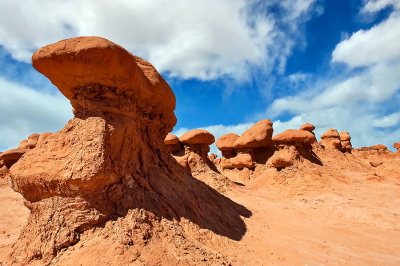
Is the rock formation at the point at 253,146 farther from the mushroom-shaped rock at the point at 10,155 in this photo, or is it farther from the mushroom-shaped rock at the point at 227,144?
the mushroom-shaped rock at the point at 10,155

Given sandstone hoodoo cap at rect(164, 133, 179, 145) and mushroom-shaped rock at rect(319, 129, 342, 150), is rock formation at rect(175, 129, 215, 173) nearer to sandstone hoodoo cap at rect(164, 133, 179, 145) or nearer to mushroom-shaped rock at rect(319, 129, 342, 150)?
sandstone hoodoo cap at rect(164, 133, 179, 145)

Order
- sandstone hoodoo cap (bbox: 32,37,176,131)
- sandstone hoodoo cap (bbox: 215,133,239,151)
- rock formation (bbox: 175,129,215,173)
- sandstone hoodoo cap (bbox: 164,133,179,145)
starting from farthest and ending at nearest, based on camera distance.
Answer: sandstone hoodoo cap (bbox: 215,133,239,151)
sandstone hoodoo cap (bbox: 164,133,179,145)
rock formation (bbox: 175,129,215,173)
sandstone hoodoo cap (bbox: 32,37,176,131)

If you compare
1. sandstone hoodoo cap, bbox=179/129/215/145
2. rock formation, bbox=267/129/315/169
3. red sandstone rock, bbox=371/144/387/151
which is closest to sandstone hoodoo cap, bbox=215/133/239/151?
sandstone hoodoo cap, bbox=179/129/215/145

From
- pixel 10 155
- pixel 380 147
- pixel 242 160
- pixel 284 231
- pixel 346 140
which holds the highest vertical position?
pixel 380 147

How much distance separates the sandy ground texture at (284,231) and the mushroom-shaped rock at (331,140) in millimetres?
6676

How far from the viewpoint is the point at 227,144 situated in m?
15.1

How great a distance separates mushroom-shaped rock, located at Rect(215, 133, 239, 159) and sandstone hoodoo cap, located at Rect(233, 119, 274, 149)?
2.77 ft

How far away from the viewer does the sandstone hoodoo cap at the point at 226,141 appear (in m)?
15.1

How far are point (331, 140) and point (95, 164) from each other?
20.7 meters

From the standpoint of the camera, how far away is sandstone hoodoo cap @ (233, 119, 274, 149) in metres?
13.5

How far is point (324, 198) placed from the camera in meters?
9.27

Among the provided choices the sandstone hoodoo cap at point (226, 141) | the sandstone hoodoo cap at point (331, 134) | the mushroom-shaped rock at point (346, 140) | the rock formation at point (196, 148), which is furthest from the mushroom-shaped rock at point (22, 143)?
the mushroom-shaped rock at point (346, 140)

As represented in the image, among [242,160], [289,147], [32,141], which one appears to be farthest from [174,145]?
[32,141]

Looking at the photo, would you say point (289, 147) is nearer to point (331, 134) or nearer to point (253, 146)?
point (253, 146)
